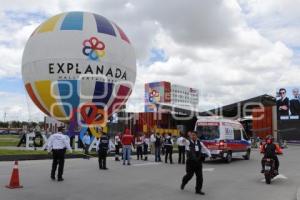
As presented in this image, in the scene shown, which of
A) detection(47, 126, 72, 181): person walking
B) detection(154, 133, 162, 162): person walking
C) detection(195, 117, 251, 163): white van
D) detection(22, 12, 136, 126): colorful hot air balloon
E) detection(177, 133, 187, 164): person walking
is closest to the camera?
detection(47, 126, 72, 181): person walking

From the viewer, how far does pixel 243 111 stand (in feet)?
216

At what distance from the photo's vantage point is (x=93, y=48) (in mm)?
23250

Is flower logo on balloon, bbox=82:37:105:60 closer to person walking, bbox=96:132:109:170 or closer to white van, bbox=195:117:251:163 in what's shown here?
white van, bbox=195:117:251:163

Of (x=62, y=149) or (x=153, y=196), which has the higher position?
(x=62, y=149)

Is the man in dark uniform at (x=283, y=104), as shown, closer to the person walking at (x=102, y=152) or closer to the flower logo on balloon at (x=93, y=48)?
the flower logo on balloon at (x=93, y=48)

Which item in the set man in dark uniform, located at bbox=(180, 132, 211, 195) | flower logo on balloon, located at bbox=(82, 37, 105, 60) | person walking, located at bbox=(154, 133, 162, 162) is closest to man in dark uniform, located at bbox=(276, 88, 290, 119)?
person walking, located at bbox=(154, 133, 162, 162)

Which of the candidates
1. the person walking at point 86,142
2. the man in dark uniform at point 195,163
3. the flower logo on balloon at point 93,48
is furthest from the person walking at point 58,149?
the person walking at point 86,142

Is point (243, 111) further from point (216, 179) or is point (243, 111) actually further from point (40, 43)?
point (216, 179)

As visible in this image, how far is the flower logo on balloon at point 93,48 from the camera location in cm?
2308

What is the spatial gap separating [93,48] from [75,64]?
4.26 ft

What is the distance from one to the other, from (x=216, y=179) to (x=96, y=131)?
13931 millimetres

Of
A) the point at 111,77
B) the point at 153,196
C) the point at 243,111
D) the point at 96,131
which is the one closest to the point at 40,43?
the point at 111,77

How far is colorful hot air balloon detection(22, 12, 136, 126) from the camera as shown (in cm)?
2298

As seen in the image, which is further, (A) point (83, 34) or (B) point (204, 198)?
(A) point (83, 34)
